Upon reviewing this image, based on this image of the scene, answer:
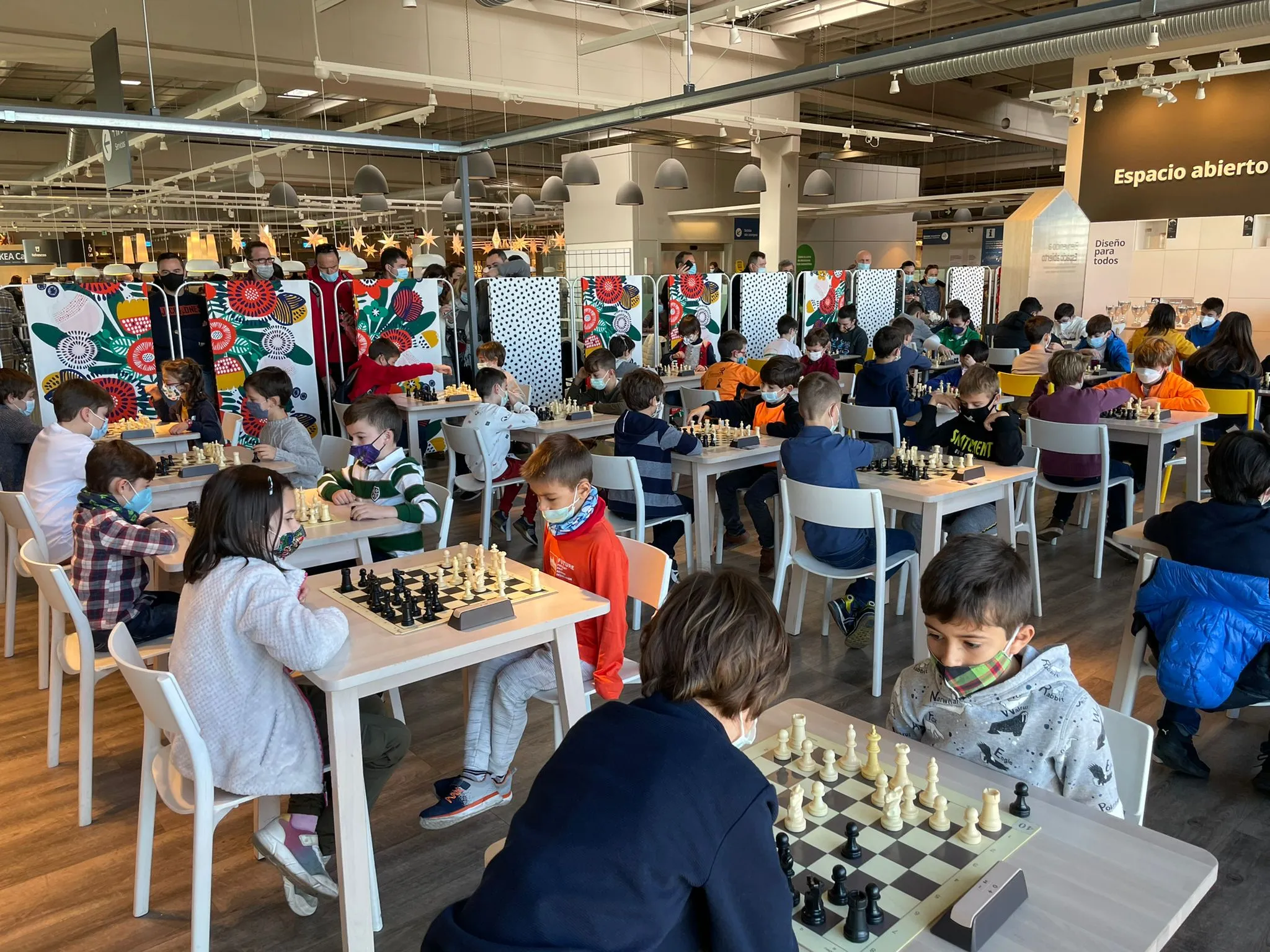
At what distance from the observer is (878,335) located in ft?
21.3

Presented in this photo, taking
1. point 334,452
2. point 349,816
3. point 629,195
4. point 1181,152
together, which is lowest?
point 349,816

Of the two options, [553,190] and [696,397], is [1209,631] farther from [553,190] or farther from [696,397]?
[553,190]

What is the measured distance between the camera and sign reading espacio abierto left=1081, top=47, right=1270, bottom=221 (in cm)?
962

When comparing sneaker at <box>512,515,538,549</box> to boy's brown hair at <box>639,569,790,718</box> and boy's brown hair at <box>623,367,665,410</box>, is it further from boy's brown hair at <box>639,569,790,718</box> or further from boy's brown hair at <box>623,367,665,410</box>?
boy's brown hair at <box>639,569,790,718</box>

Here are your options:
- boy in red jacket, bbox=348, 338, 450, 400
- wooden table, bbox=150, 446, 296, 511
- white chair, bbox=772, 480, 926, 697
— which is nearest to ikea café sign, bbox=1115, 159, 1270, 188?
white chair, bbox=772, 480, 926, 697

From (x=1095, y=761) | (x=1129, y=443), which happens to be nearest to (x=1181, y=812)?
(x=1095, y=761)

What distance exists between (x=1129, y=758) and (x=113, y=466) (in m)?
3.05

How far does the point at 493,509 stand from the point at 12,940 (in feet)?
15.1

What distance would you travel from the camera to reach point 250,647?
215 centimetres

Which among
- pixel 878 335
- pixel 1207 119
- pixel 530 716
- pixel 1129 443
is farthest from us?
pixel 1207 119

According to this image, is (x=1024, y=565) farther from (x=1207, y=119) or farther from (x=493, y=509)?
(x=1207, y=119)

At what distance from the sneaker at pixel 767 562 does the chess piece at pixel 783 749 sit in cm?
342

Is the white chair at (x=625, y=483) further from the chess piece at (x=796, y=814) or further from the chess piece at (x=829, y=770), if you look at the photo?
the chess piece at (x=796, y=814)

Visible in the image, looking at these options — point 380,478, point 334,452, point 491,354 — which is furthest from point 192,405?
point 380,478
